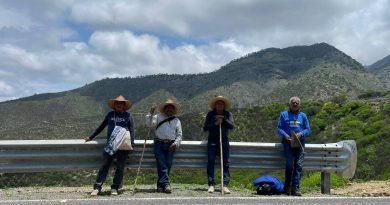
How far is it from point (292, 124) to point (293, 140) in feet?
0.89

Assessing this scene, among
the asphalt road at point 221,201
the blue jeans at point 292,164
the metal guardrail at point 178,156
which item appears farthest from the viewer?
the blue jeans at point 292,164

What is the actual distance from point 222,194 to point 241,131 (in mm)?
32405

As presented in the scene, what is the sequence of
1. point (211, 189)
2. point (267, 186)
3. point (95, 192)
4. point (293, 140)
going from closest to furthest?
point (95, 192)
point (267, 186)
point (211, 189)
point (293, 140)

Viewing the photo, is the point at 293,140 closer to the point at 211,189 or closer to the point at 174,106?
the point at 211,189

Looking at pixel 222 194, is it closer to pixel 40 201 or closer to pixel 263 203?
pixel 263 203

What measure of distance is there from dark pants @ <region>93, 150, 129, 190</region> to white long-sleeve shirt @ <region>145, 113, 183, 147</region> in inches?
24.9

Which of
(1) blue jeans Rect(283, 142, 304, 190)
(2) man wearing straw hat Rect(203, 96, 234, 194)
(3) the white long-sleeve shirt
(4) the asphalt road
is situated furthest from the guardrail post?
(3) the white long-sleeve shirt

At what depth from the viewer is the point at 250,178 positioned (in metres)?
14.5

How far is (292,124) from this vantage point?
343 inches

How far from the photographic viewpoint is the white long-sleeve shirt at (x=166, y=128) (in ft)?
28.0

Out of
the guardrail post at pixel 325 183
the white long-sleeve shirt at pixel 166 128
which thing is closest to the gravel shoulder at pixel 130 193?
the guardrail post at pixel 325 183

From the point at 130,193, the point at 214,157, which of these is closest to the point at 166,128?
the point at 214,157

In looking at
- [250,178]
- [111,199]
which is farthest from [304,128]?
[250,178]

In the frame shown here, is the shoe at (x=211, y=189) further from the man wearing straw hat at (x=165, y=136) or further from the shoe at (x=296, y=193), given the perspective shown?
the shoe at (x=296, y=193)
